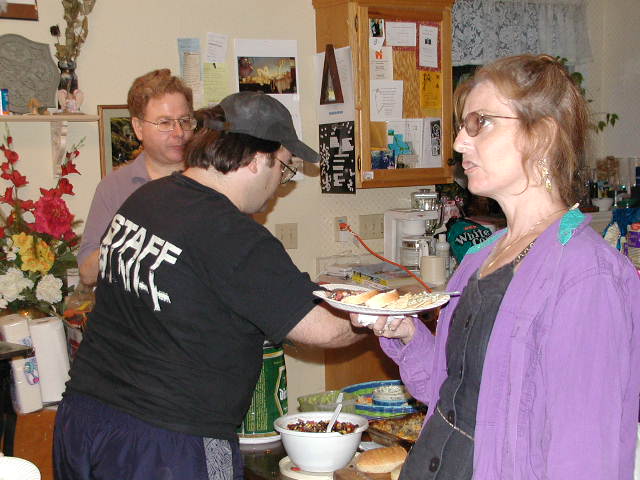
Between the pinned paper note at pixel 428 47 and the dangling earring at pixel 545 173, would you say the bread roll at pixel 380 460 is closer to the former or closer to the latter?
the dangling earring at pixel 545 173

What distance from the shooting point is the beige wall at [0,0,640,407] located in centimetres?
337

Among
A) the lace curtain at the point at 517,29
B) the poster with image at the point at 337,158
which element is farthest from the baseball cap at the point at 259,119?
the lace curtain at the point at 517,29

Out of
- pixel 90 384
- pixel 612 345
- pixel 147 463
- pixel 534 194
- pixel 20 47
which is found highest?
pixel 20 47

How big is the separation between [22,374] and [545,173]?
1.96 m

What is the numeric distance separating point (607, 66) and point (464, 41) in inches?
50.7

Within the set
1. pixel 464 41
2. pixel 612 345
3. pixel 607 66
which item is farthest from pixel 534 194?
pixel 607 66

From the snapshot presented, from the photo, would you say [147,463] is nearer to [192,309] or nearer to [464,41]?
[192,309]

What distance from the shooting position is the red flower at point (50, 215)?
→ 9.55 ft

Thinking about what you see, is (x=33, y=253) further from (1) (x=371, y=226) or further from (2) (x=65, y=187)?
(1) (x=371, y=226)

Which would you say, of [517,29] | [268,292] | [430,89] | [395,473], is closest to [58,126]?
[430,89]

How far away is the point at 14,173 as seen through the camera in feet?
9.66

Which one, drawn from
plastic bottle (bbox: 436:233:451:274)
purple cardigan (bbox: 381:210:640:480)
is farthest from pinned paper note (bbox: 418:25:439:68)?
purple cardigan (bbox: 381:210:640:480)

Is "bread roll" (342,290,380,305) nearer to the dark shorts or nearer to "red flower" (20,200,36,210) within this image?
the dark shorts

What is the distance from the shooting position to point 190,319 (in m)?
1.66
